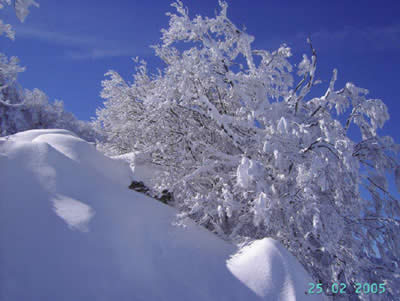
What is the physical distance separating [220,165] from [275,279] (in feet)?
10.0

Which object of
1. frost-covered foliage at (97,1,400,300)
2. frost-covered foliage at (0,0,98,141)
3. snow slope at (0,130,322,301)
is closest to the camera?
snow slope at (0,130,322,301)

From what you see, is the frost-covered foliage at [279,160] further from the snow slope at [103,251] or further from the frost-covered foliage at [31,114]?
the frost-covered foliage at [31,114]

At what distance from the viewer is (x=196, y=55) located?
244 inches

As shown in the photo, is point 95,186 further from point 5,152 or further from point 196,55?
point 196,55

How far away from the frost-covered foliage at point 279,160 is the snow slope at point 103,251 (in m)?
0.90

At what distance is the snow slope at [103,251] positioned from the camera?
10.2 feet

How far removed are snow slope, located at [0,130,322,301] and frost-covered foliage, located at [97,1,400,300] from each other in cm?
90

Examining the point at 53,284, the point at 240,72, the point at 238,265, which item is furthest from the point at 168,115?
the point at 53,284

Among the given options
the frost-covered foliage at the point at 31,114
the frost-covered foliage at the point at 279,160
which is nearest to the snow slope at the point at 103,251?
the frost-covered foliage at the point at 279,160

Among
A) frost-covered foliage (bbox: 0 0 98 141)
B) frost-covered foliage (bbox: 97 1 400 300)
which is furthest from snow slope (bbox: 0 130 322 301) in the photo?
frost-covered foliage (bbox: 0 0 98 141)

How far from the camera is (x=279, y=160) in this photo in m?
4.25

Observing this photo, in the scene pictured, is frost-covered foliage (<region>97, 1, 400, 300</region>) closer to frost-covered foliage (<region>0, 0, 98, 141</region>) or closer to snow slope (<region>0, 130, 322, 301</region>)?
snow slope (<region>0, 130, 322, 301</region>)

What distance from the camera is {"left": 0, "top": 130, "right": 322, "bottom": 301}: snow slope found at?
312 centimetres

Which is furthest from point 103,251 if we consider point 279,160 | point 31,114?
point 31,114
